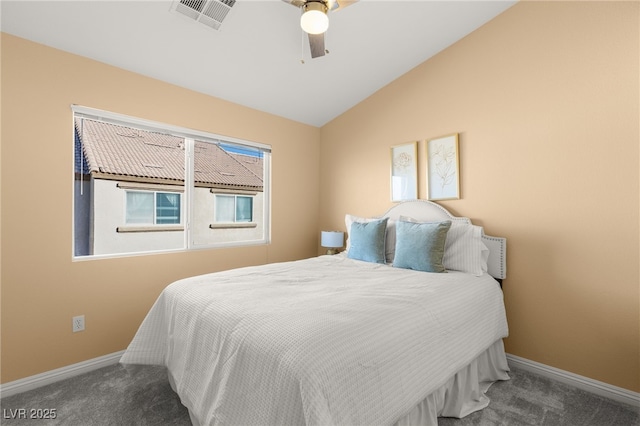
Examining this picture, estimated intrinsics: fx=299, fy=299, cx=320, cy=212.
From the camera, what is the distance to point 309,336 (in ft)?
3.91

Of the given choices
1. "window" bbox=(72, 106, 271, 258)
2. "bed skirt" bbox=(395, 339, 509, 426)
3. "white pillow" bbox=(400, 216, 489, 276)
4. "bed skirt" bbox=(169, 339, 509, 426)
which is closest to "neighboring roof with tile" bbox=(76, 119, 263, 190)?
"window" bbox=(72, 106, 271, 258)

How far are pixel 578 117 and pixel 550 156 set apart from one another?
1.00 feet

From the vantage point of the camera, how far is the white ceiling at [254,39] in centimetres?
205

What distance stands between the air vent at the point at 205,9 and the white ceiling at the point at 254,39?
0.05 meters

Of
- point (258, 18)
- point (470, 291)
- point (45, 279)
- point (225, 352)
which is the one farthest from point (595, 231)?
point (45, 279)

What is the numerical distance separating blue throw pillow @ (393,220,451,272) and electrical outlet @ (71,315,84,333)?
254 centimetres

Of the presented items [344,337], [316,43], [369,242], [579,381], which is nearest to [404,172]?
[369,242]

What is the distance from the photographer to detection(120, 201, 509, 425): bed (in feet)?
3.71

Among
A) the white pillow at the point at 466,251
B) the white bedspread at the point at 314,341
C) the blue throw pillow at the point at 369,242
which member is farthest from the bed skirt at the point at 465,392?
the blue throw pillow at the point at 369,242

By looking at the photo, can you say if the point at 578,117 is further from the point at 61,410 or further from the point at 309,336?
the point at 61,410

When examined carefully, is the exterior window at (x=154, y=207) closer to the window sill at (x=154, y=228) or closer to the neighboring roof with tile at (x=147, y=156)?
the window sill at (x=154, y=228)

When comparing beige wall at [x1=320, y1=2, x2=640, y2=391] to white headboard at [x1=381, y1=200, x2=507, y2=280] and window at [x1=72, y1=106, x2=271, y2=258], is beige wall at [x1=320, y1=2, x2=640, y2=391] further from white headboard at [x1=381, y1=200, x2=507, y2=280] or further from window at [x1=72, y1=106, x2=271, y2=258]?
window at [x1=72, y1=106, x2=271, y2=258]

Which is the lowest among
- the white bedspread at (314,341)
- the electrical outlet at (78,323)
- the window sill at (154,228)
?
the electrical outlet at (78,323)

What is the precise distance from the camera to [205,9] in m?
2.12
